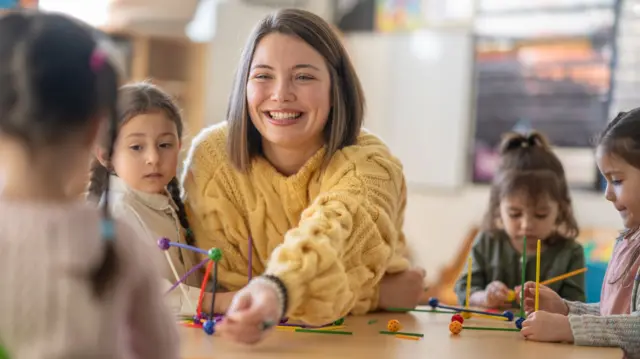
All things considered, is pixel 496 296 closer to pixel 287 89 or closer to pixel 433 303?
pixel 433 303

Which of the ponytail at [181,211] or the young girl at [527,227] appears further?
the young girl at [527,227]

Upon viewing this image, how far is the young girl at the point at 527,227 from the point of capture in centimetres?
196

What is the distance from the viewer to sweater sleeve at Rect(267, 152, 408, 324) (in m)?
1.10

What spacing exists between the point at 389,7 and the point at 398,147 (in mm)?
802

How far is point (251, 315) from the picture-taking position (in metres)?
1.00

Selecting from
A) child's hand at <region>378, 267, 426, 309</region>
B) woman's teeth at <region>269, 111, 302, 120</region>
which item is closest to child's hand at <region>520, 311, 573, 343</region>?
child's hand at <region>378, 267, 426, 309</region>

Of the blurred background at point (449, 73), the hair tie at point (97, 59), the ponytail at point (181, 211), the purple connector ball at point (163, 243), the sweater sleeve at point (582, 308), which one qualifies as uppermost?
the blurred background at point (449, 73)

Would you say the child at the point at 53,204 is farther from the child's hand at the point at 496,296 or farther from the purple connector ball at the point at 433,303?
the child's hand at the point at 496,296

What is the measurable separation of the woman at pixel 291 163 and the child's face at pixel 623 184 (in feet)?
1.18

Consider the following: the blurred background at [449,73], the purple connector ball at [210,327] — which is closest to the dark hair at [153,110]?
the purple connector ball at [210,327]

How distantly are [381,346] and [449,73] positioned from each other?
3373mm

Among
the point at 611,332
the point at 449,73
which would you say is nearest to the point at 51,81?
the point at 611,332

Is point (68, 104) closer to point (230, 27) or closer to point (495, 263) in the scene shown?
point (495, 263)

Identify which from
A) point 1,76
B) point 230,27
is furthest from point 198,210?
point 230,27
